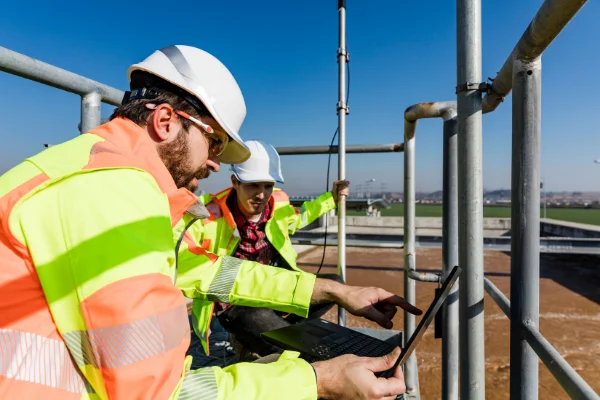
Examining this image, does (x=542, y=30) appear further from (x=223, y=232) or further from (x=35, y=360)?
(x=223, y=232)

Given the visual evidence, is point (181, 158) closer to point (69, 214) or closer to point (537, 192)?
point (69, 214)

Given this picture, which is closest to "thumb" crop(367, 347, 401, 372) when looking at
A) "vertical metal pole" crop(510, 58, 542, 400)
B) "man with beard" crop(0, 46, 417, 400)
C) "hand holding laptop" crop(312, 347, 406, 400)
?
"hand holding laptop" crop(312, 347, 406, 400)

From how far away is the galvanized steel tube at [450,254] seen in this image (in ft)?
5.36

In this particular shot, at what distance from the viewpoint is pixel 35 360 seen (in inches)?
A: 29.8

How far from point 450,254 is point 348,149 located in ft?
4.30

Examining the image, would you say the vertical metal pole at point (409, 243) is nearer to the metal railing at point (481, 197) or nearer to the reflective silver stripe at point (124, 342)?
the metal railing at point (481, 197)

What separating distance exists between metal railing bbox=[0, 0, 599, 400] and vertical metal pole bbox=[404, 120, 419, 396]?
285mm

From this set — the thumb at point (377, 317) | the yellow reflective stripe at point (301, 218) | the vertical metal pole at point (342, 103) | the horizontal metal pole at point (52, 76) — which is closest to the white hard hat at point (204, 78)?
the horizontal metal pole at point (52, 76)

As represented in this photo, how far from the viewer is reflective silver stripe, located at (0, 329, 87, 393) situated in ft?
2.45

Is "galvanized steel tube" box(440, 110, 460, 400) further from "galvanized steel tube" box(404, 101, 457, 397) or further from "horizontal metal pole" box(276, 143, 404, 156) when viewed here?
"horizontal metal pole" box(276, 143, 404, 156)

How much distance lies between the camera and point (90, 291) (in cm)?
72

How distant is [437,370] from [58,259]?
11.3 ft

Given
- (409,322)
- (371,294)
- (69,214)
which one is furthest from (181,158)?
(409,322)

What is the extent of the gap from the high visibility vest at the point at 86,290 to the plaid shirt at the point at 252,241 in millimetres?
1947
